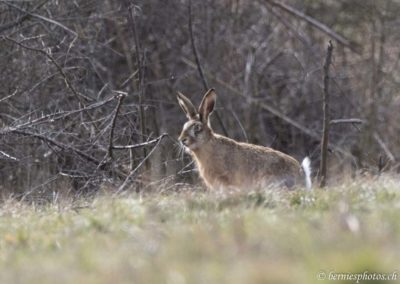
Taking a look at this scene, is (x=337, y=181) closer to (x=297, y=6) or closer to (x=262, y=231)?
(x=262, y=231)

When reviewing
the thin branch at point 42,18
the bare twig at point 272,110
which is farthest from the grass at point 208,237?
the bare twig at point 272,110

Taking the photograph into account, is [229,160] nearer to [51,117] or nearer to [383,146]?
[51,117]

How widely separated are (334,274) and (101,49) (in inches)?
468

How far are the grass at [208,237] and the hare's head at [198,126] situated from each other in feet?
9.23

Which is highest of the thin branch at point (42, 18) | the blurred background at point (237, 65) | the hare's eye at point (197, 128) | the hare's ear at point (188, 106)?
the thin branch at point (42, 18)

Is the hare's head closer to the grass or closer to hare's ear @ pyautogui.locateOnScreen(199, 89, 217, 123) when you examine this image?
hare's ear @ pyautogui.locateOnScreen(199, 89, 217, 123)

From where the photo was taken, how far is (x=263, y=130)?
17.2m

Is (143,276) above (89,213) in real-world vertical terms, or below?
above

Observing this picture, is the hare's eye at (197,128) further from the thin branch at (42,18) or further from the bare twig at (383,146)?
the bare twig at (383,146)

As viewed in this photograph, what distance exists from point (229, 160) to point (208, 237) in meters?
5.18

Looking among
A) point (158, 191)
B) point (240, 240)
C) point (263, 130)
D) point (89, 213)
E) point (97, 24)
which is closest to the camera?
point (240, 240)

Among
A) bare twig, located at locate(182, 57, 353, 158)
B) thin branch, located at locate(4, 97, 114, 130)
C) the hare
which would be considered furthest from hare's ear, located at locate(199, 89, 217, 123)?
bare twig, located at locate(182, 57, 353, 158)

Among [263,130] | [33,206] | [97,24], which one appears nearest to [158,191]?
[33,206]

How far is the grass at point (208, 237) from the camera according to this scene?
4832mm
